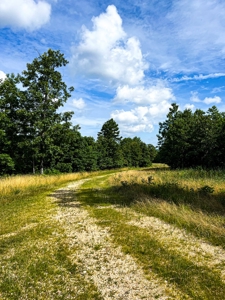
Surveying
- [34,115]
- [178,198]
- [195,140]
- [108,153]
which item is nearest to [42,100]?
[34,115]

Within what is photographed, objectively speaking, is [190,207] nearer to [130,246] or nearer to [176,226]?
[176,226]

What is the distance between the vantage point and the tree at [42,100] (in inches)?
851

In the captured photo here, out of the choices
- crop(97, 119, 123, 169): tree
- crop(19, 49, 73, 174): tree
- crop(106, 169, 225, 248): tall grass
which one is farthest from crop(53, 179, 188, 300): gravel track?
crop(97, 119, 123, 169): tree

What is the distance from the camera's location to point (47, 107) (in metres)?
22.3

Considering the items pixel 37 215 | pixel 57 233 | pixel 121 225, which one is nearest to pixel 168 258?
pixel 121 225

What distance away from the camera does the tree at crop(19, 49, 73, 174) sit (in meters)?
21.6

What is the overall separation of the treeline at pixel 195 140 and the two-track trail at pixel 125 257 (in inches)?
936

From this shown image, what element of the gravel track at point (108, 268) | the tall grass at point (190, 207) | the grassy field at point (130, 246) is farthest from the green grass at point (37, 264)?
the tall grass at point (190, 207)

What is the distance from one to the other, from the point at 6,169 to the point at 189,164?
29.2 meters

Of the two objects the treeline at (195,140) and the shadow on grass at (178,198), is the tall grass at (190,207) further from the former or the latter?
the treeline at (195,140)

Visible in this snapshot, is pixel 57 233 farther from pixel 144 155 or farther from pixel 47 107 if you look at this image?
pixel 144 155

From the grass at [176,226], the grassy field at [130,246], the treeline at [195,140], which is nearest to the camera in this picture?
the grassy field at [130,246]

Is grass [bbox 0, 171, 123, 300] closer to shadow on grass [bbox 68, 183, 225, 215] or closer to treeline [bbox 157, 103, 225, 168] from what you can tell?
shadow on grass [bbox 68, 183, 225, 215]

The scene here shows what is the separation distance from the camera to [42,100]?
22.5 meters
